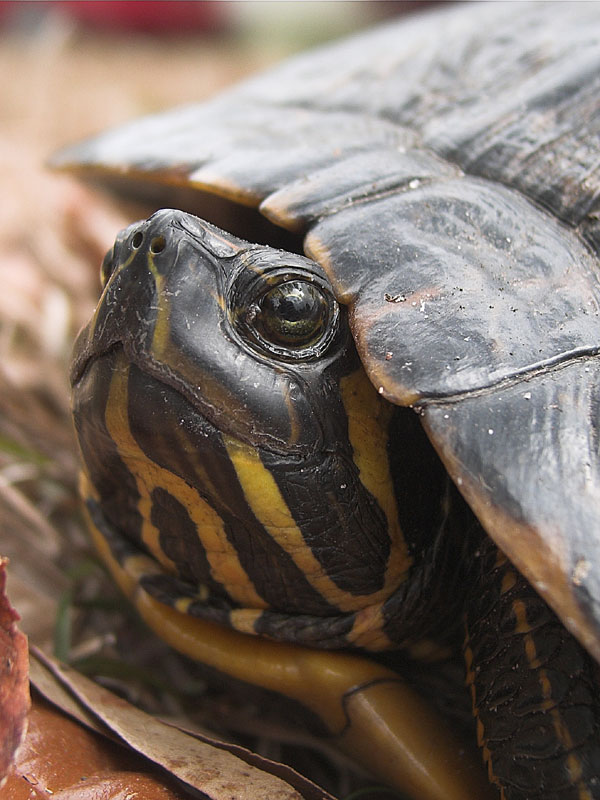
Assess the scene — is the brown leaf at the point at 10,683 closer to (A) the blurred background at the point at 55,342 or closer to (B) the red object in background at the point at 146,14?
(A) the blurred background at the point at 55,342

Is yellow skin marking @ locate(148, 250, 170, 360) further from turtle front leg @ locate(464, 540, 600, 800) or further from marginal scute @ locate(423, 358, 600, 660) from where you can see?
turtle front leg @ locate(464, 540, 600, 800)

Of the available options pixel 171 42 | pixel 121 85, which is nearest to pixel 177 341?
pixel 121 85

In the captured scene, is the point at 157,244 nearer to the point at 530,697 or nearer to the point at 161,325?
the point at 161,325

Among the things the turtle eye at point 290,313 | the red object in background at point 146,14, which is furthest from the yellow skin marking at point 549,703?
the red object in background at point 146,14

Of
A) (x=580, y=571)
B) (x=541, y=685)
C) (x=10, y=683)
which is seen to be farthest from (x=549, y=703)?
(x=10, y=683)

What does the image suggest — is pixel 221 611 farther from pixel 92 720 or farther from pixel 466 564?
pixel 466 564

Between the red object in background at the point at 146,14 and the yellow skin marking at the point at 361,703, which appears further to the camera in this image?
the red object in background at the point at 146,14
